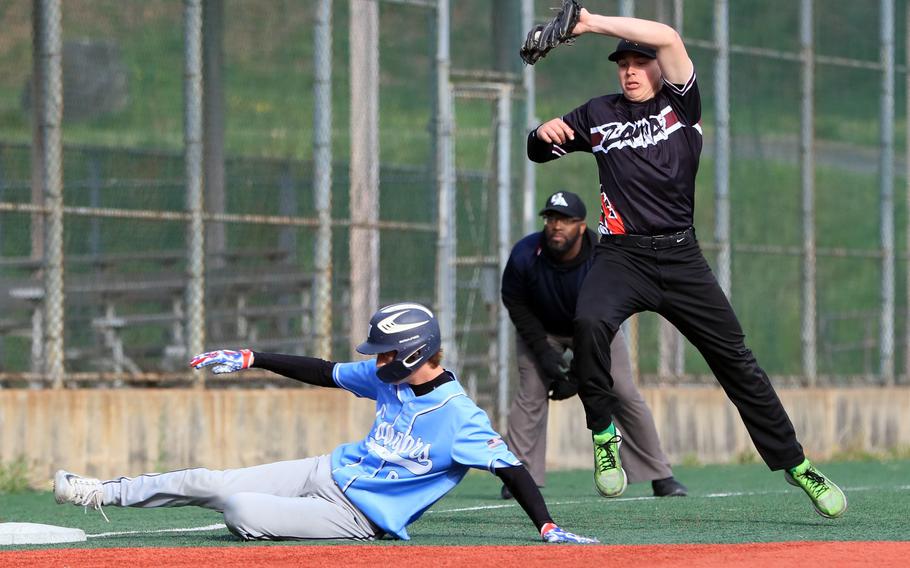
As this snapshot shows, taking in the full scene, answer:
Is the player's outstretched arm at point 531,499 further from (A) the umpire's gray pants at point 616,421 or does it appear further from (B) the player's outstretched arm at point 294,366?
(A) the umpire's gray pants at point 616,421

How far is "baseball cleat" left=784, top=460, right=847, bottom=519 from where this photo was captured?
29.2ft

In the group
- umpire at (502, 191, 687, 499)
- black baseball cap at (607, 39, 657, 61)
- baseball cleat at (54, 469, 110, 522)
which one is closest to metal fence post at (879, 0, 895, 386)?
umpire at (502, 191, 687, 499)

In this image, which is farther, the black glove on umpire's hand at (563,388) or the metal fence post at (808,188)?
the metal fence post at (808,188)

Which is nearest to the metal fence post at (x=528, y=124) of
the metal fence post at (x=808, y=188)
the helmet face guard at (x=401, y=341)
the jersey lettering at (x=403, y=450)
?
the metal fence post at (x=808, y=188)

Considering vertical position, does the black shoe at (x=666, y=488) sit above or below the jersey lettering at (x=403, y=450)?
below

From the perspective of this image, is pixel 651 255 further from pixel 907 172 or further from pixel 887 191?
pixel 907 172

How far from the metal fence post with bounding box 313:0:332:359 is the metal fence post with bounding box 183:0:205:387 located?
3.67 feet

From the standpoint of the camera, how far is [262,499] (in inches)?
316

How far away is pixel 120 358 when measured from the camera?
14.6 meters

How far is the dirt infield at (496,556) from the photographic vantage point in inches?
280

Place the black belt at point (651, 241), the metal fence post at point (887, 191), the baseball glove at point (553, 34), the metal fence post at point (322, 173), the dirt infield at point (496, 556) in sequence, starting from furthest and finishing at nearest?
the metal fence post at point (887, 191) → the metal fence post at point (322, 173) → the black belt at point (651, 241) → the baseball glove at point (553, 34) → the dirt infield at point (496, 556)

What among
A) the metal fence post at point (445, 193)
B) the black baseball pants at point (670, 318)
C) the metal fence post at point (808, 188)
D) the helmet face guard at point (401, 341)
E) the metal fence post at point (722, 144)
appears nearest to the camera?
the helmet face guard at point (401, 341)

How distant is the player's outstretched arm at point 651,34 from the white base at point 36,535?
3.27 m

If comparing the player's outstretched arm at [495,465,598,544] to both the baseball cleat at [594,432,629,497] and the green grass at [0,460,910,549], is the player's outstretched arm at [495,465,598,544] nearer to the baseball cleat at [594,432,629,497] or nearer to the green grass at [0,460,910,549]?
the green grass at [0,460,910,549]
